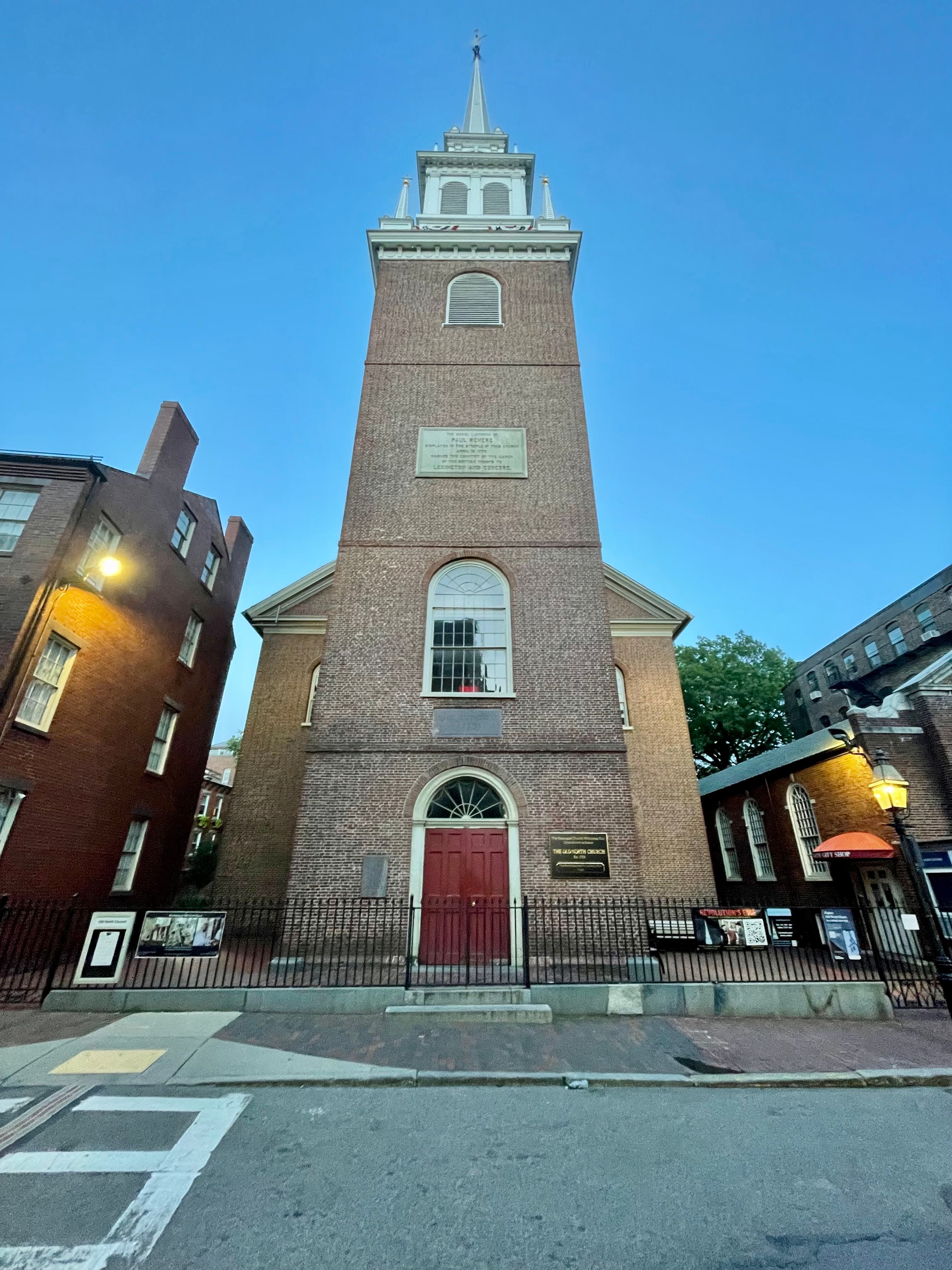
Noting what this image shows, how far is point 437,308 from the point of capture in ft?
61.0

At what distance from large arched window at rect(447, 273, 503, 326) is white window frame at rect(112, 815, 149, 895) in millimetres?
17857

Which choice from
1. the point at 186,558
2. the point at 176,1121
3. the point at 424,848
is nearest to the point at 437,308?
the point at 186,558

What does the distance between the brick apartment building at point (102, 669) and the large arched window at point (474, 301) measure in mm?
9688

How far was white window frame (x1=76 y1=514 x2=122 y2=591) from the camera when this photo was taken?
545 inches

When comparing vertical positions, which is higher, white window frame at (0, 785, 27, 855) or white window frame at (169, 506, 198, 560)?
white window frame at (169, 506, 198, 560)

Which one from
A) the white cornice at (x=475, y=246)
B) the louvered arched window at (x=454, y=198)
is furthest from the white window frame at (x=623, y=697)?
the louvered arched window at (x=454, y=198)

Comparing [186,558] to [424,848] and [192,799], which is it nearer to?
[192,799]

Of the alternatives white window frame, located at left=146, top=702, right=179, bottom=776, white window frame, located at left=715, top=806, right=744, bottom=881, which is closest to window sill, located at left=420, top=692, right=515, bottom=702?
white window frame, located at left=146, top=702, right=179, bottom=776

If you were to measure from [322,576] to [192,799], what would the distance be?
890cm

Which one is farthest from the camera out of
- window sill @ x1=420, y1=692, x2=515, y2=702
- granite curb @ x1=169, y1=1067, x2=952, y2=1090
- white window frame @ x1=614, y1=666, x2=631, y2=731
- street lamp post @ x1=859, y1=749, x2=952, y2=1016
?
white window frame @ x1=614, y1=666, x2=631, y2=731

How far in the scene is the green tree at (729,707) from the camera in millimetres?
34312

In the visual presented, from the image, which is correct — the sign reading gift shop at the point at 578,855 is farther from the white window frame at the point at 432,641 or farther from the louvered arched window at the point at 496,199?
the louvered arched window at the point at 496,199

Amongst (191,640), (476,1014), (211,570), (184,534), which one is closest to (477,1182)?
(476,1014)

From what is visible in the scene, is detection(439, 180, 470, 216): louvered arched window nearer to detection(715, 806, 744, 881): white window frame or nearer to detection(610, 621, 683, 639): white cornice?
detection(610, 621, 683, 639): white cornice
